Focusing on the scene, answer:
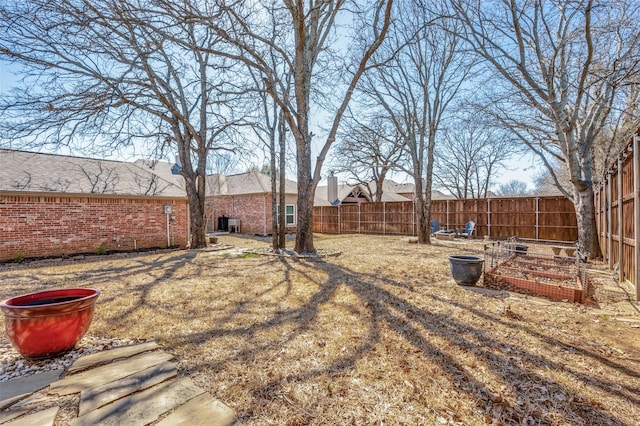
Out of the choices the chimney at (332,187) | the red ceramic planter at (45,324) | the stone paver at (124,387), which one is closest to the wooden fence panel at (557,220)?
the chimney at (332,187)

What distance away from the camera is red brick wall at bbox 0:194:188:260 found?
8.89 metres

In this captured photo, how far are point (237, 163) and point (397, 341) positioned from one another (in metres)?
11.3

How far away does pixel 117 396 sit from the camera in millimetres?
2332

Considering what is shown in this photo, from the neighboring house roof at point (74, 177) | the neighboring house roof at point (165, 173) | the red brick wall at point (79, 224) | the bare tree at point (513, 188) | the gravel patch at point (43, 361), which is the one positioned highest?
the bare tree at point (513, 188)

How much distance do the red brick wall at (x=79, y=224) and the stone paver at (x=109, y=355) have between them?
9.07m

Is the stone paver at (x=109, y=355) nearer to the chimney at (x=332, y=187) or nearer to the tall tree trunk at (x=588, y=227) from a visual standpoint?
the tall tree trunk at (x=588, y=227)

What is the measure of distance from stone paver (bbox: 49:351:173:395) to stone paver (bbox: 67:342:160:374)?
0.10 meters

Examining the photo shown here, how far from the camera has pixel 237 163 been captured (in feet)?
42.5

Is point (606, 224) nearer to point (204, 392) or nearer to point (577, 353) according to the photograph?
point (577, 353)

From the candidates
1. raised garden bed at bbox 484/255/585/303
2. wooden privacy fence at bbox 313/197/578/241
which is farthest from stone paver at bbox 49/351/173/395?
wooden privacy fence at bbox 313/197/578/241

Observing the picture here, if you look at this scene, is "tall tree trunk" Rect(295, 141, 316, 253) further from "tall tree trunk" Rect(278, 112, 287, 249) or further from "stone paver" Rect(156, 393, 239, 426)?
"stone paver" Rect(156, 393, 239, 426)

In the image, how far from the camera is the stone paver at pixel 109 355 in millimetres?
2818

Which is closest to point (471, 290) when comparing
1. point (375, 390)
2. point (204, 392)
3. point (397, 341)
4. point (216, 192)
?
point (397, 341)

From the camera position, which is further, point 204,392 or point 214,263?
point 214,263
